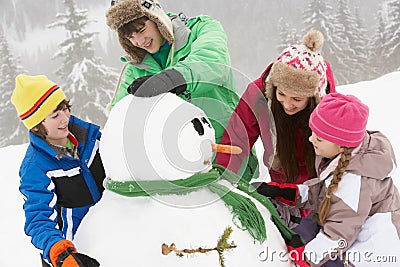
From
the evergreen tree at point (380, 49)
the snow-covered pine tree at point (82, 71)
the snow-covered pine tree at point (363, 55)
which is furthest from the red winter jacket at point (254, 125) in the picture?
the snow-covered pine tree at point (363, 55)

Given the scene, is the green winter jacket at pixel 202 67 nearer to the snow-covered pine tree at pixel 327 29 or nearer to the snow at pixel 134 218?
the snow at pixel 134 218

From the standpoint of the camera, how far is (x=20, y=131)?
15125mm

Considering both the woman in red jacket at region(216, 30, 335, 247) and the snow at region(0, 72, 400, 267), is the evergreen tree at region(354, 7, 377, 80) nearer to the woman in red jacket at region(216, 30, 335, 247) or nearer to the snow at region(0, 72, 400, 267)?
the snow at region(0, 72, 400, 267)

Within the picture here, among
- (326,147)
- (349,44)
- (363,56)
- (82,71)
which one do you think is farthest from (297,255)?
(363,56)

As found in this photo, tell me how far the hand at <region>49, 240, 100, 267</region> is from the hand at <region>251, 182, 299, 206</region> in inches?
29.5

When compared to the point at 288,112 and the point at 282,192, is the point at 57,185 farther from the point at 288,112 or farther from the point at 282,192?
the point at 288,112

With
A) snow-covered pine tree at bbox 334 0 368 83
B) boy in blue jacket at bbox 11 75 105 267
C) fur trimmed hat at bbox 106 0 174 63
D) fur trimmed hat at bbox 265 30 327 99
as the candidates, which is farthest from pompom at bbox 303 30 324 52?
snow-covered pine tree at bbox 334 0 368 83

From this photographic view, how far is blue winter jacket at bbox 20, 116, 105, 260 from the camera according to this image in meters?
1.60

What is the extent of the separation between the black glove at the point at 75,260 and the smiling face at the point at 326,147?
955 millimetres

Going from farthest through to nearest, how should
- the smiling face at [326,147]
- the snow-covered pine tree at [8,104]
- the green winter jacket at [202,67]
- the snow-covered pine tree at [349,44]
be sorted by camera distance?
the snow-covered pine tree at [349,44] < the snow-covered pine tree at [8,104] < the smiling face at [326,147] < the green winter jacket at [202,67]

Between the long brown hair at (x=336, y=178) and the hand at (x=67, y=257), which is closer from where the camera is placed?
the hand at (x=67, y=257)

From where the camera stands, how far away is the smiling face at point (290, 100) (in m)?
1.88

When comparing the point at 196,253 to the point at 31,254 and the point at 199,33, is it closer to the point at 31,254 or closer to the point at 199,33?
the point at 199,33

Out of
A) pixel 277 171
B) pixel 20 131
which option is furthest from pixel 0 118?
pixel 277 171
